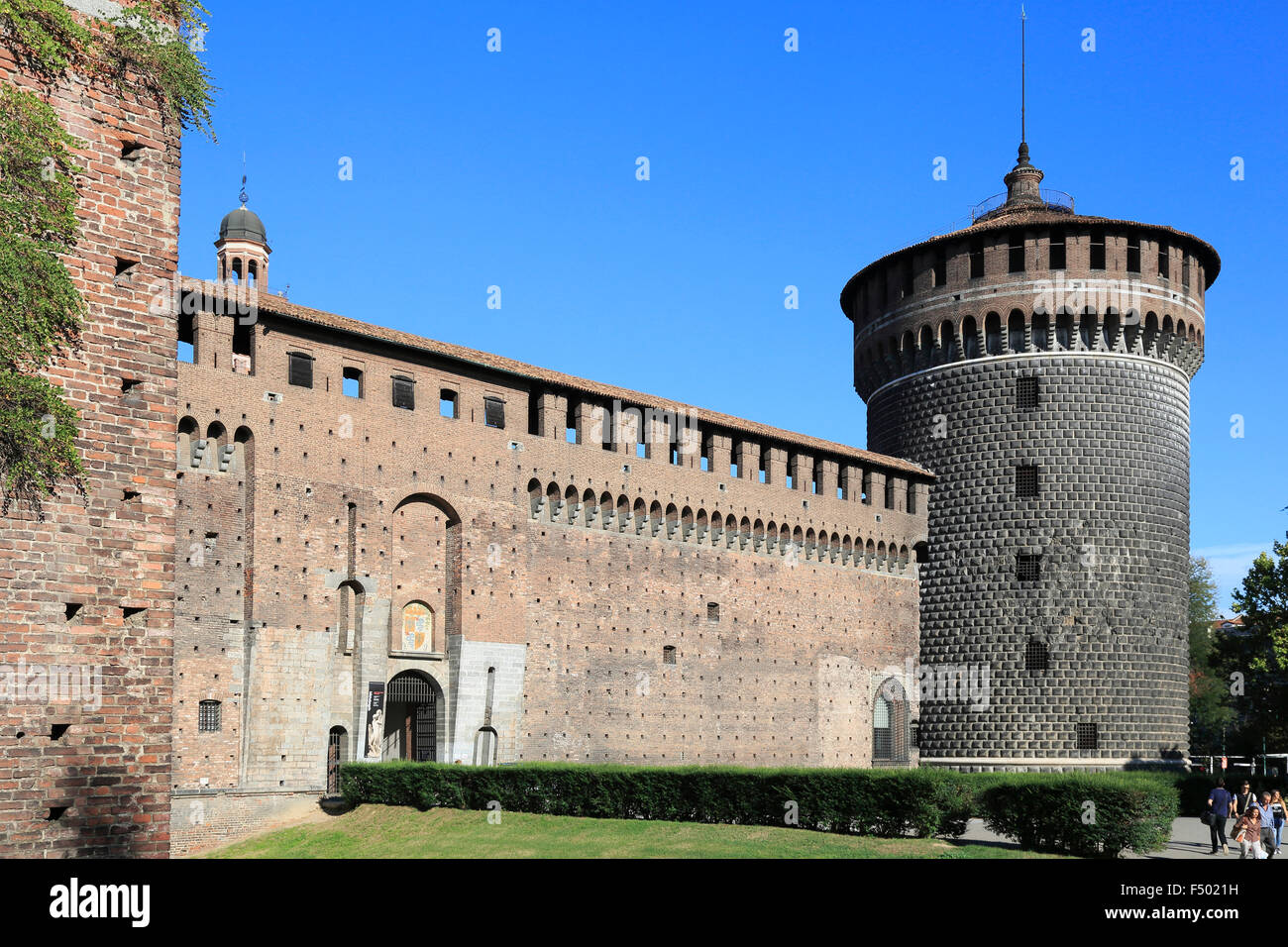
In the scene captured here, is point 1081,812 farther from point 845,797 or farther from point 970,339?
point 970,339

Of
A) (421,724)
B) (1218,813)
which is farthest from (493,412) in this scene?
(1218,813)

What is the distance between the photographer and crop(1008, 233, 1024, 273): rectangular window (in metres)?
37.5

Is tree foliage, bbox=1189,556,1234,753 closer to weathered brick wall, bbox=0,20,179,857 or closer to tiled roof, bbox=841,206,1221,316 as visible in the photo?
tiled roof, bbox=841,206,1221,316

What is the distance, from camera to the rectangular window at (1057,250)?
→ 37188 millimetres

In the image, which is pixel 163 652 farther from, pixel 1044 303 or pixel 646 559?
pixel 1044 303

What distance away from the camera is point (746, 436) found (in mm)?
35312

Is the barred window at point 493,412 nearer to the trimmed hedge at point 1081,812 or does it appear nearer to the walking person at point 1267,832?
the trimmed hedge at point 1081,812

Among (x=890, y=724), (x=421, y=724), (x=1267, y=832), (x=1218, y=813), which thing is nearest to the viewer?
(x=1267, y=832)

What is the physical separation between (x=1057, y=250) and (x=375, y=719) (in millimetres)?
23829

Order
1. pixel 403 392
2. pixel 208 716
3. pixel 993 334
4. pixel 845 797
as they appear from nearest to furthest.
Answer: pixel 845 797
pixel 208 716
pixel 403 392
pixel 993 334

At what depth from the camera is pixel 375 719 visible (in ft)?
88.6

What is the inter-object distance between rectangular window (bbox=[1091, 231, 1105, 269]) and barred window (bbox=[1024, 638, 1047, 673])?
11.1 meters

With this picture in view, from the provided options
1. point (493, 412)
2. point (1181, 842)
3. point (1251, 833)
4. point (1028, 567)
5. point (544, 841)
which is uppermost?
point (493, 412)
